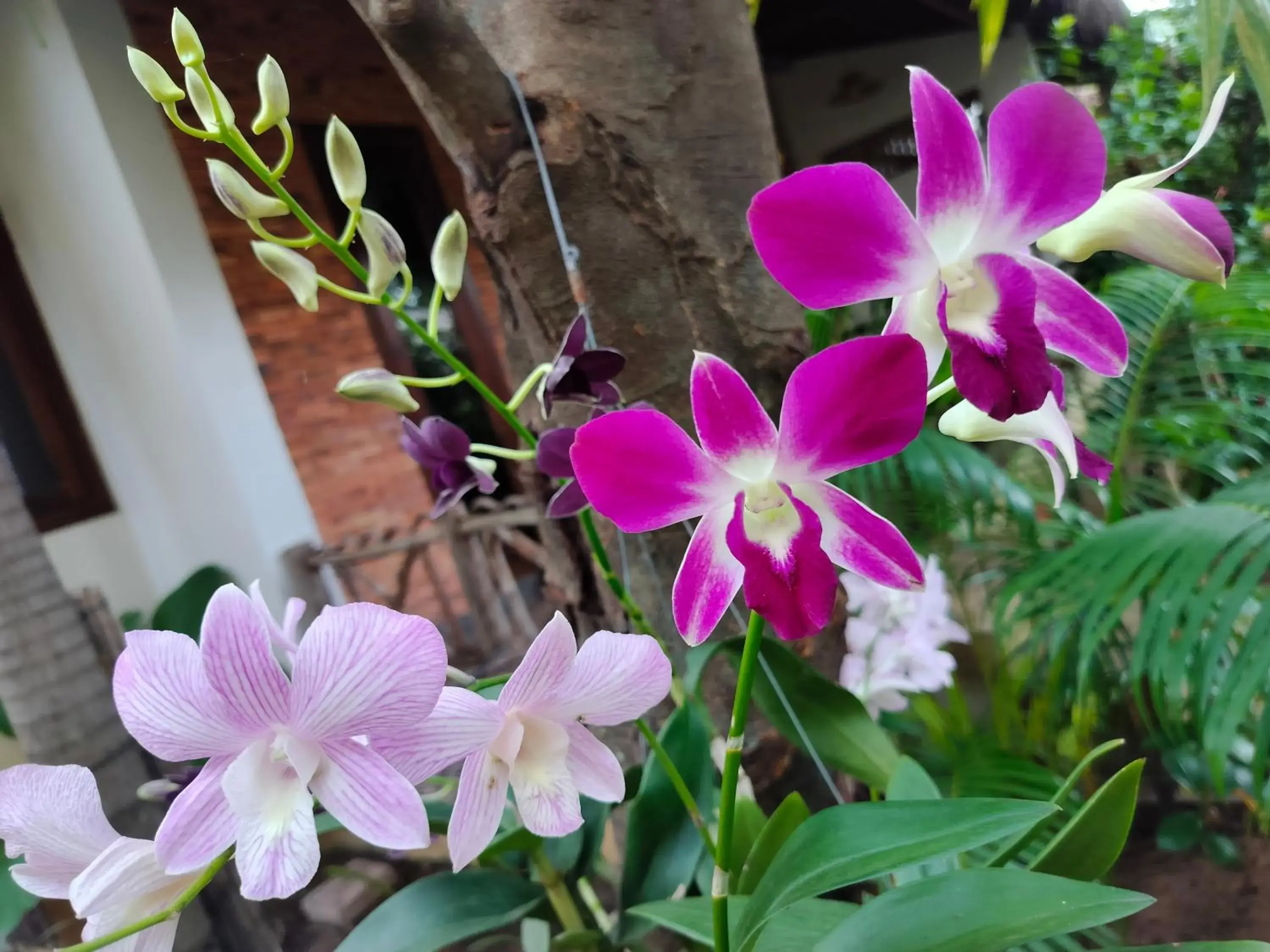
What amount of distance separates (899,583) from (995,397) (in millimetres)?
84

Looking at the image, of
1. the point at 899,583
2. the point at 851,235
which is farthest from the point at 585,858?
the point at 851,235

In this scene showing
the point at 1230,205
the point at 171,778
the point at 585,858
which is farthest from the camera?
the point at 1230,205

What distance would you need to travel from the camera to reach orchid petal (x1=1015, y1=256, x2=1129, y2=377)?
281mm

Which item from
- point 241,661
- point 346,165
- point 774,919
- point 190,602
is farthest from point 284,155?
point 190,602

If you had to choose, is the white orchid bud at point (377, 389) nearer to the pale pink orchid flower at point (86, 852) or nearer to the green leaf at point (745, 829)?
the pale pink orchid flower at point (86, 852)

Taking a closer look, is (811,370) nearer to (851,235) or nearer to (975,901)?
(851,235)

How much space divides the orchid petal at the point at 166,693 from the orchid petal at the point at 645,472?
5.5 inches

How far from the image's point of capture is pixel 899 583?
0.29m

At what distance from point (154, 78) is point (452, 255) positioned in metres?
0.17

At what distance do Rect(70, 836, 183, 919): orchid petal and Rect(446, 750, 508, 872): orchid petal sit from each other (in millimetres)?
103

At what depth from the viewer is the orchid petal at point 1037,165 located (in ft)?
0.79

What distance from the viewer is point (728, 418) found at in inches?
10.5

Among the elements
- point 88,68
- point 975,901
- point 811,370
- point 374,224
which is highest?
point 88,68

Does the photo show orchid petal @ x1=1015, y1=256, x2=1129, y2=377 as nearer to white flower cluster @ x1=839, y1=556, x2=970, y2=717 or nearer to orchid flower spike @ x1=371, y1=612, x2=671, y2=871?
orchid flower spike @ x1=371, y1=612, x2=671, y2=871
